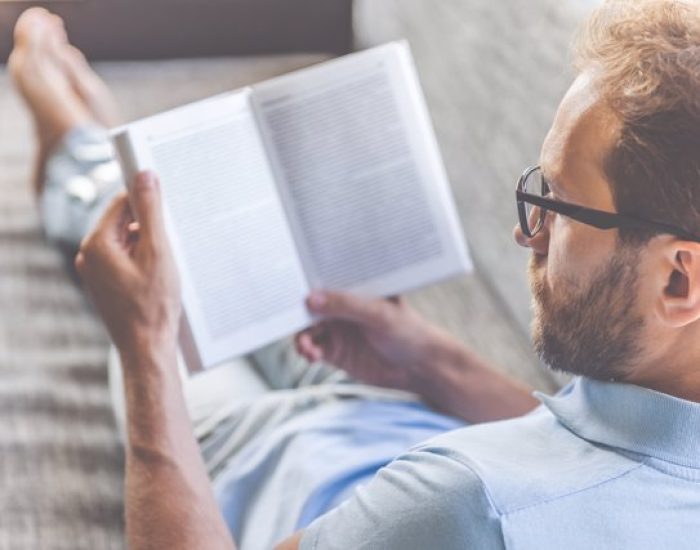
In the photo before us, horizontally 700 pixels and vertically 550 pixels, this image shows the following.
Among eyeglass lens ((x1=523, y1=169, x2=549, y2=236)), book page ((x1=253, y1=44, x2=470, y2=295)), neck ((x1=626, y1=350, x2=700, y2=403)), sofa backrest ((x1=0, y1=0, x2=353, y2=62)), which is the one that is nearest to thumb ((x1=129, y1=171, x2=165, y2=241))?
book page ((x1=253, y1=44, x2=470, y2=295))

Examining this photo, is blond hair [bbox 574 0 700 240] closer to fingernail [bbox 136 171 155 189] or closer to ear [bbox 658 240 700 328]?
ear [bbox 658 240 700 328]

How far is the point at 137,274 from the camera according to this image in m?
1.02

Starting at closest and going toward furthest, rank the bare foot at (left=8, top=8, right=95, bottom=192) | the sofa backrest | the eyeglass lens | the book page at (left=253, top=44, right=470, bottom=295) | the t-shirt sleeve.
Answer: the t-shirt sleeve < the eyeglass lens < the book page at (left=253, top=44, right=470, bottom=295) < the bare foot at (left=8, top=8, right=95, bottom=192) < the sofa backrest

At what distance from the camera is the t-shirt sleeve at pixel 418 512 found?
692mm

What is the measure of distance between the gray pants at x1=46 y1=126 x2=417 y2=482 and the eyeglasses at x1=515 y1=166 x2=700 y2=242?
396mm

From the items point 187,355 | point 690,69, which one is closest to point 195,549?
point 187,355

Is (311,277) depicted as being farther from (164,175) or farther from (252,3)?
(252,3)

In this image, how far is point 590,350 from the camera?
0.79m

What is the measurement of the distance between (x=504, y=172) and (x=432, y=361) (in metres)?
0.33

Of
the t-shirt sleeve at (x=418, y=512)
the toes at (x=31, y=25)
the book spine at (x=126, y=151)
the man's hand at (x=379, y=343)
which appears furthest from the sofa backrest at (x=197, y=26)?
the t-shirt sleeve at (x=418, y=512)

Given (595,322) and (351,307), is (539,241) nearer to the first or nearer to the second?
(595,322)

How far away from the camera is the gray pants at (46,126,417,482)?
1133 mm

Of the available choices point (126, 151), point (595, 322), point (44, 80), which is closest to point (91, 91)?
point (44, 80)

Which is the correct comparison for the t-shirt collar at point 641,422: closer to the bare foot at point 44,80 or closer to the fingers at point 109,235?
the fingers at point 109,235
